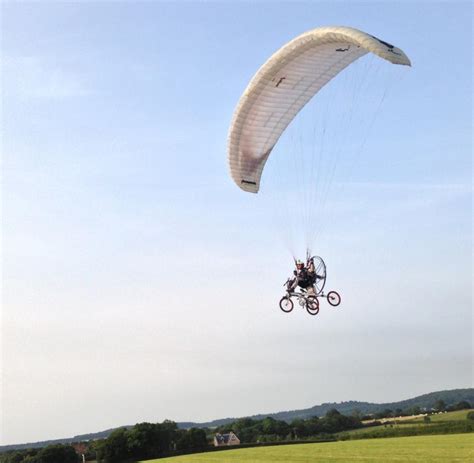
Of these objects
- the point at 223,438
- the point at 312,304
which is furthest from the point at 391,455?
the point at 223,438

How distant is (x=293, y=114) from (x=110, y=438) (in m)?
46.1

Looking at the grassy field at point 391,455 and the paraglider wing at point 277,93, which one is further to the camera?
the grassy field at point 391,455

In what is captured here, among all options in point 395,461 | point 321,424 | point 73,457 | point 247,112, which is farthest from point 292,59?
point 321,424

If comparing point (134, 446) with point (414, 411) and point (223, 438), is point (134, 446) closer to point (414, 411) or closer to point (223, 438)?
point (223, 438)

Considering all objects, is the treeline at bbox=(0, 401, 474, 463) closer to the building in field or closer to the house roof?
the building in field

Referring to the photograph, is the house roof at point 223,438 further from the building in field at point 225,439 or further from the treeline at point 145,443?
the treeline at point 145,443

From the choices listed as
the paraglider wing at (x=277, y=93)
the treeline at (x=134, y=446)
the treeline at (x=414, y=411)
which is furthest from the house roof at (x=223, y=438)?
the paraglider wing at (x=277, y=93)

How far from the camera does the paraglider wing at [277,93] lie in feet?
78.5

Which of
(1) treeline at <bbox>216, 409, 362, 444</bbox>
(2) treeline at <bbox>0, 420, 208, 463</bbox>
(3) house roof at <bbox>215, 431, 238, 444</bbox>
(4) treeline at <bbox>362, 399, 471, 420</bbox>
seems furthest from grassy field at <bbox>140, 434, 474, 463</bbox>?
(4) treeline at <bbox>362, 399, 471, 420</bbox>

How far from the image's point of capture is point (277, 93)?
25344 millimetres

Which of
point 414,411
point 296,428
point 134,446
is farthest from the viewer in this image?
point 414,411

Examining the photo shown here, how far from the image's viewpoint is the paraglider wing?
2392cm

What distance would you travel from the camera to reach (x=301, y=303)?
24.6 metres

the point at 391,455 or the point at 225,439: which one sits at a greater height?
the point at 225,439
